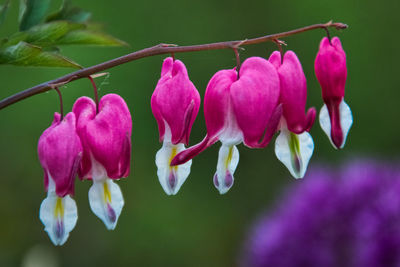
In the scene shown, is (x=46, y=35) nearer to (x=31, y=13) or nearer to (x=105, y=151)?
(x=31, y=13)

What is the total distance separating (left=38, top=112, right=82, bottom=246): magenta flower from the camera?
4.94ft

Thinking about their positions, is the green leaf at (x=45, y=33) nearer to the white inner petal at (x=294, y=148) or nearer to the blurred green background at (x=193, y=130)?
the white inner petal at (x=294, y=148)

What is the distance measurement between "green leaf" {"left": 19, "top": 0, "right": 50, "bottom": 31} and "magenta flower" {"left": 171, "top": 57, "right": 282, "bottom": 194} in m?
0.44

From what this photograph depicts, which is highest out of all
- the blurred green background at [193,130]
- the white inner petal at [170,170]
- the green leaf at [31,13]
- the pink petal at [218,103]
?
the green leaf at [31,13]

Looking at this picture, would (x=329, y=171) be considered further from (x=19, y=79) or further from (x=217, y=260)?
(x=19, y=79)

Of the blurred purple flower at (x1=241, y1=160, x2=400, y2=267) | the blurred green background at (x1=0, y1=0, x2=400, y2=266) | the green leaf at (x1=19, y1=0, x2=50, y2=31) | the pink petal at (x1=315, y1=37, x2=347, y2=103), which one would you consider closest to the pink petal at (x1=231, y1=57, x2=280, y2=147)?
the pink petal at (x1=315, y1=37, x2=347, y2=103)

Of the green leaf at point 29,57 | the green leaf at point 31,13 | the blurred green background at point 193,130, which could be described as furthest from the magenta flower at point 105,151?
the blurred green background at point 193,130

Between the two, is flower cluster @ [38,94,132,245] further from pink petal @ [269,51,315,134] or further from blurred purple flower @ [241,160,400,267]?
blurred purple flower @ [241,160,400,267]

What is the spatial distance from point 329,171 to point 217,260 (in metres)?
2.60

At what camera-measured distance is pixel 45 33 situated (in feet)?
5.33

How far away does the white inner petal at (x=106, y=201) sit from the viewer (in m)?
1.57

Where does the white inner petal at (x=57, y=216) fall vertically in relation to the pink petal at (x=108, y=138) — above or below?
below

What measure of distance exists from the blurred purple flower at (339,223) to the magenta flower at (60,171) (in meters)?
1.53

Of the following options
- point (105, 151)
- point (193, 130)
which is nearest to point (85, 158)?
point (105, 151)
